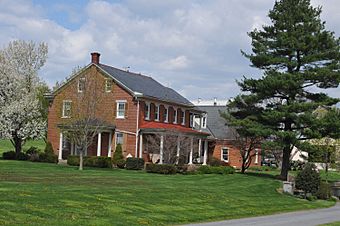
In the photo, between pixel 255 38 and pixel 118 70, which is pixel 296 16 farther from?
pixel 118 70

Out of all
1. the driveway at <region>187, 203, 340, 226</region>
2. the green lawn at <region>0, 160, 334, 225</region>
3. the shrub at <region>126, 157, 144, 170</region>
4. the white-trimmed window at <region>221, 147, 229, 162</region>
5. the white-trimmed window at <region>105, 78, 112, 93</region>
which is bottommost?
the driveway at <region>187, 203, 340, 226</region>

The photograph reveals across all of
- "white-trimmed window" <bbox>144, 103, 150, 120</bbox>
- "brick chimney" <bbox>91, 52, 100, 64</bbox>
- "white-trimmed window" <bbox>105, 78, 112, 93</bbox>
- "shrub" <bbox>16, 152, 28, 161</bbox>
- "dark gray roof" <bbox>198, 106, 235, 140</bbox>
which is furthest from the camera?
"dark gray roof" <bbox>198, 106, 235, 140</bbox>

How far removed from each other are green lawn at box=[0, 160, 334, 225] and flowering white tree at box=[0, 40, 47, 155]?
69.4 feet

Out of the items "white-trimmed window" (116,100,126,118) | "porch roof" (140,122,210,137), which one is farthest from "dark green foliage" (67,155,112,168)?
"white-trimmed window" (116,100,126,118)

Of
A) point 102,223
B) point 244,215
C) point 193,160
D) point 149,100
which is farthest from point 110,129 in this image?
point 102,223

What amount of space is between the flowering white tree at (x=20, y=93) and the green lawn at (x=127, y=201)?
69.4 ft

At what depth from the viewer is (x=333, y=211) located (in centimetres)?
3241

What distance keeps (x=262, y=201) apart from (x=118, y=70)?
2758 centimetres

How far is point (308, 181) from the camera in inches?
1516

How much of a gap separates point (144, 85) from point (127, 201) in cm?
3246

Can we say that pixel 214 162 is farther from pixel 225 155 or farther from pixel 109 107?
pixel 109 107

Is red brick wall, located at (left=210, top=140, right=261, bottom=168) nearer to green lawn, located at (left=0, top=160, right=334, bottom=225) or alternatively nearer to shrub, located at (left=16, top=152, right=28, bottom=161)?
shrub, located at (left=16, top=152, right=28, bottom=161)

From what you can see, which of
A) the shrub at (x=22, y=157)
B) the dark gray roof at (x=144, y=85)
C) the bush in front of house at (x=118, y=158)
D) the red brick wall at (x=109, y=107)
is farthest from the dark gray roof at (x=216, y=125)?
the shrub at (x=22, y=157)

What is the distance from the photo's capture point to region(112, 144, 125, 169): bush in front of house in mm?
48781
